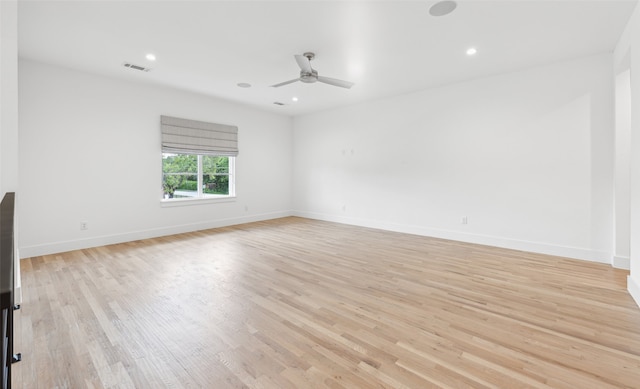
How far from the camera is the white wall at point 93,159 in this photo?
13.1 feet

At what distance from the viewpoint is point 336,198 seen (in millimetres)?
6855

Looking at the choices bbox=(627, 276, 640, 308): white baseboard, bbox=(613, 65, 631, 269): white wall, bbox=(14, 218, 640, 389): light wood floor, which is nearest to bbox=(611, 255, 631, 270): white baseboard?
bbox=(613, 65, 631, 269): white wall

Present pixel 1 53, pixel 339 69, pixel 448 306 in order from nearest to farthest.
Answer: pixel 1 53, pixel 448 306, pixel 339 69

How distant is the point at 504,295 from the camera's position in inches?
110

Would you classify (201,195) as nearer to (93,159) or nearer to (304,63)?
(93,159)

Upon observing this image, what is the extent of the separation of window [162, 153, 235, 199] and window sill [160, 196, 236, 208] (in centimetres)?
11

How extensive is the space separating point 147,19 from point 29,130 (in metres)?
2.64

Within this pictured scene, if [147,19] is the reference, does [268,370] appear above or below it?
below

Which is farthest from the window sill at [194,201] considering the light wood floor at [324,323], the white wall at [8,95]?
the white wall at [8,95]

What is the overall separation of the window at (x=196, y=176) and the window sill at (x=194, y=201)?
0.35ft

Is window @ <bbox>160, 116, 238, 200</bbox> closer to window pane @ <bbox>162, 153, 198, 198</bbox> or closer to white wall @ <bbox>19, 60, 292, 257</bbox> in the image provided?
window pane @ <bbox>162, 153, 198, 198</bbox>

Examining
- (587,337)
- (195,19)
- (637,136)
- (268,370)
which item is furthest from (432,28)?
(268,370)

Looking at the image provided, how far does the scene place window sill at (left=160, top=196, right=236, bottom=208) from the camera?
5406 mm

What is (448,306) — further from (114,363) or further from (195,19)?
(195,19)
